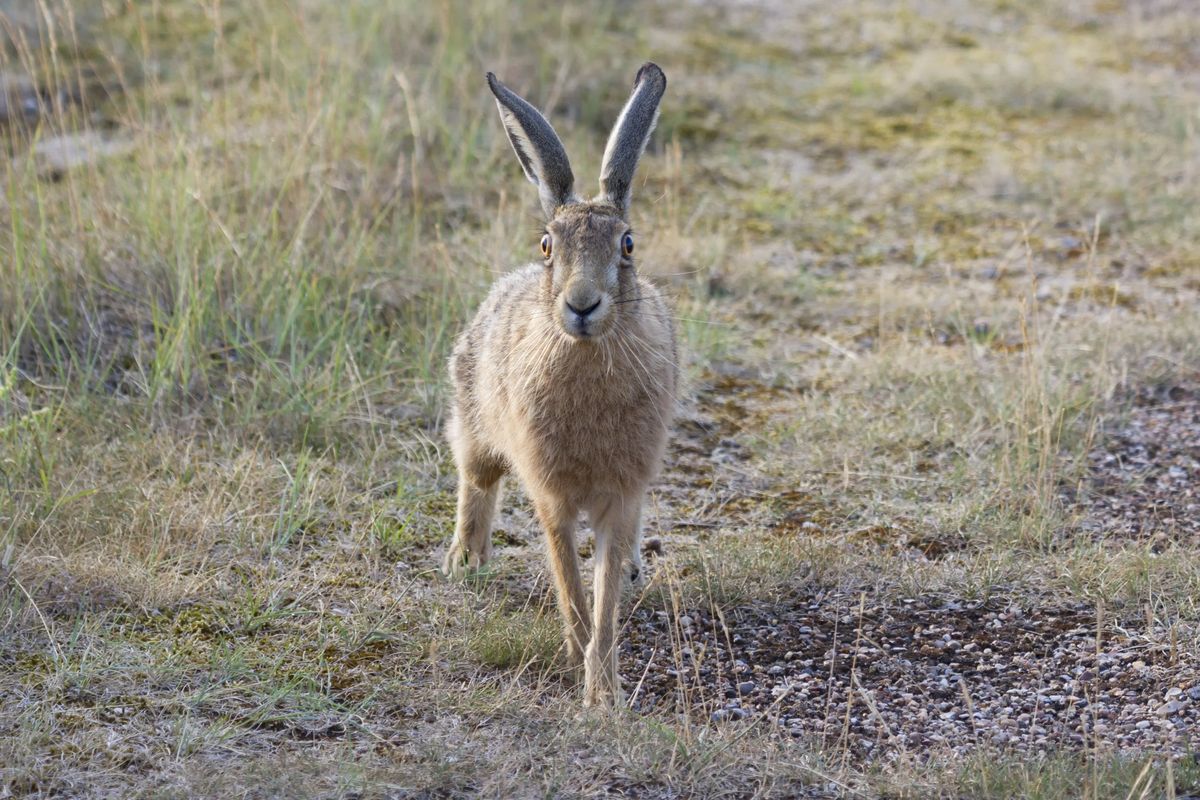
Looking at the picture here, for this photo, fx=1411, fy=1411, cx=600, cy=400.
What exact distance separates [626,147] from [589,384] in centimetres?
73

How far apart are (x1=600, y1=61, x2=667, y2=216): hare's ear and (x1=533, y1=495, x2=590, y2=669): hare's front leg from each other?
36.2 inches

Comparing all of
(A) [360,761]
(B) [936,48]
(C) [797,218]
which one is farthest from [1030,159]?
(A) [360,761]

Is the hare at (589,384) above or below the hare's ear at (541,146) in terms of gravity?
below

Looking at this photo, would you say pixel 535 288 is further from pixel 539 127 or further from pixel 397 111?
pixel 397 111

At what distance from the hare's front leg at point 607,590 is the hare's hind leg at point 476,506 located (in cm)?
64

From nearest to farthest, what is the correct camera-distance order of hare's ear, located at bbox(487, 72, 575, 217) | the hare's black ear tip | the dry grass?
the dry grass
hare's ear, located at bbox(487, 72, 575, 217)
the hare's black ear tip

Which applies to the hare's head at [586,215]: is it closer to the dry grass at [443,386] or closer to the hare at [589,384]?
the hare at [589,384]

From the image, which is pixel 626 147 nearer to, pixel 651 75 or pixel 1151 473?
pixel 651 75

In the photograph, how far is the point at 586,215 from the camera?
159 inches

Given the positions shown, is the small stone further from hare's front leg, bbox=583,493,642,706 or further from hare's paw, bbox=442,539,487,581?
hare's paw, bbox=442,539,487,581

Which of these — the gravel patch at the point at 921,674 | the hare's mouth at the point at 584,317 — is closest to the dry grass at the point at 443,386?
the gravel patch at the point at 921,674

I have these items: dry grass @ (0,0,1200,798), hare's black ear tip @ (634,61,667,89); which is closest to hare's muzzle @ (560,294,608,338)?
dry grass @ (0,0,1200,798)

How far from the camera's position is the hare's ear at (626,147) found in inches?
167

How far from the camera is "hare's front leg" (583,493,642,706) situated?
4.01 m
